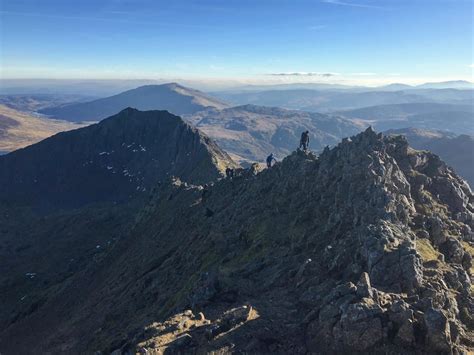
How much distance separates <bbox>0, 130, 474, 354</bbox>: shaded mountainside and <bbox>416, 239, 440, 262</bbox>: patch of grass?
1.14 ft

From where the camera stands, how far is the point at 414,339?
35562mm

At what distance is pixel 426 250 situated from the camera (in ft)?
175

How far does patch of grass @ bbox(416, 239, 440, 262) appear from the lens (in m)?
51.4

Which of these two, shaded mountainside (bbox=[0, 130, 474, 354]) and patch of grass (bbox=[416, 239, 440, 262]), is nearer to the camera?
shaded mountainside (bbox=[0, 130, 474, 354])

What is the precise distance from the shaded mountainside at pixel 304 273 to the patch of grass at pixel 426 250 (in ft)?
1.14

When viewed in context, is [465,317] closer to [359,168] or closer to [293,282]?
[293,282]

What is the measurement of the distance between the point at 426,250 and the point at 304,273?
1645 cm

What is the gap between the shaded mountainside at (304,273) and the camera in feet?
126

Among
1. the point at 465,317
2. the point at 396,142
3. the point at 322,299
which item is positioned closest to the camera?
the point at 465,317

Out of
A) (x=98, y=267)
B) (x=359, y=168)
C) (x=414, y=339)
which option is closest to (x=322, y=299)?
(x=414, y=339)

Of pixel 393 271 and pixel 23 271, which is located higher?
pixel 393 271

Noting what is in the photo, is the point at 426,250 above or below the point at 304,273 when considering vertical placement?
above

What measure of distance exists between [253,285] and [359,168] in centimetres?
2867

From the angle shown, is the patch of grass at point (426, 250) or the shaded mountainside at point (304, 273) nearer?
the shaded mountainside at point (304, 273)
